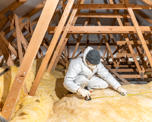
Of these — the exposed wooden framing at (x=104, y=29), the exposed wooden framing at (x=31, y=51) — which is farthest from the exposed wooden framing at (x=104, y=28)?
the exposed wooden framing at (x=31, y=51)

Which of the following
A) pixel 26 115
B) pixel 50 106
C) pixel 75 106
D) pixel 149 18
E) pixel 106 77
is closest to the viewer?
pixel 26 115

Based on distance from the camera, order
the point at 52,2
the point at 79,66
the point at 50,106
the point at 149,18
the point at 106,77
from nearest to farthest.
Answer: the point at 52,2 < the point at 50,106 < the point at 79,66 < the point at 106,77 < the point at 149,18

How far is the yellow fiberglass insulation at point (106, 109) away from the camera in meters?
1.96

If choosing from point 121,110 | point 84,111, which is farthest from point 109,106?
point 84,111

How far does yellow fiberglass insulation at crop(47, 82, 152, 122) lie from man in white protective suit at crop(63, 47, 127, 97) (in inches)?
6.8

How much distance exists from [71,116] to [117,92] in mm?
1048

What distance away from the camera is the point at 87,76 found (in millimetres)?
2803

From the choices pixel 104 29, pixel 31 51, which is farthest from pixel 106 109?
pixel 104 29

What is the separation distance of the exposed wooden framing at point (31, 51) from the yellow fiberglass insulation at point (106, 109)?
57 centimetres

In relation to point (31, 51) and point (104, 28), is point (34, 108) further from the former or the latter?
point (104, 28)

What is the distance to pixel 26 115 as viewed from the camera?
1.93m

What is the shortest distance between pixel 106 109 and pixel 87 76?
0.80 m

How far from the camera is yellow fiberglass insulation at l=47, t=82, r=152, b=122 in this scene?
1957 millimetres

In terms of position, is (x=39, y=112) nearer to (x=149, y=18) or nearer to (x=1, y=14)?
(x=1, y=14)
